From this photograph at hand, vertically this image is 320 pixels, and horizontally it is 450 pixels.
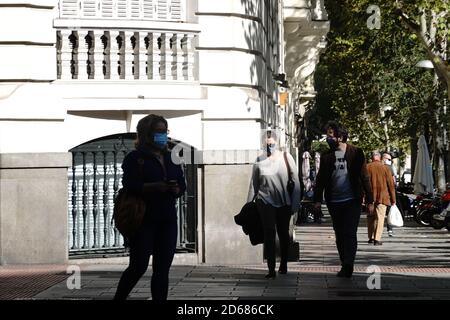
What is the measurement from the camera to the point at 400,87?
164 feet

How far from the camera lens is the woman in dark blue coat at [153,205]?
11.7 m

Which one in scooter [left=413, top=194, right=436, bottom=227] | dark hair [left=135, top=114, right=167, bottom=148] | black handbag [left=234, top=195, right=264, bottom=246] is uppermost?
dark hair [left=135, top=114, right=167, bottom=148]

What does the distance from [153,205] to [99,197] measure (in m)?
7.90

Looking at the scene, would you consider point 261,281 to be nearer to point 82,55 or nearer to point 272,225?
point 272,225

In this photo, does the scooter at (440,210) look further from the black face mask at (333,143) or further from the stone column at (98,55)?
the black face mask at (333,143)

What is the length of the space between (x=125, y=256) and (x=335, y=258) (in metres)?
3.77

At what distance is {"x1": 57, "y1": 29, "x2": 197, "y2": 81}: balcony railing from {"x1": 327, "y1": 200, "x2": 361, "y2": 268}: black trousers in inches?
163

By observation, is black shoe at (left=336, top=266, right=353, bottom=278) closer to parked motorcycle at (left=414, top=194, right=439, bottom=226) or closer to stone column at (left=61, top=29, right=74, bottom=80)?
stone column at (left=61, top=29, right=74, bottom=80)

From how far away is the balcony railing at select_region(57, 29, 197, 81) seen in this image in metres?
19.1

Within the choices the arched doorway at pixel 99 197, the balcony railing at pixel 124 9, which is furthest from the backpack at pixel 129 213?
the balcony railing at pixel 124 9

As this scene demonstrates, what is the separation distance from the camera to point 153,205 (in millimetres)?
11797

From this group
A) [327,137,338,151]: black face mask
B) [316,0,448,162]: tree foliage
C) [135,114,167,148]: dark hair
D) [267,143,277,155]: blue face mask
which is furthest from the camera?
[316,0,448,162]: tree foliage

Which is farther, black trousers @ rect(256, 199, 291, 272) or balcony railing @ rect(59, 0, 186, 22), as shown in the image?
balcony railing @ rect(59, 0, 186, 22)

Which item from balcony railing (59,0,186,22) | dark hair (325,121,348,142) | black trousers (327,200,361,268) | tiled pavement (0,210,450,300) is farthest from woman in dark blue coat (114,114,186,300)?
balcony railing (59,0,186,22)
